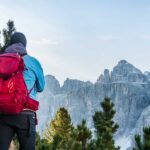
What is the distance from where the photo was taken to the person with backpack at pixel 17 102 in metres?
5.53

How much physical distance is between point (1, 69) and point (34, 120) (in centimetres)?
64

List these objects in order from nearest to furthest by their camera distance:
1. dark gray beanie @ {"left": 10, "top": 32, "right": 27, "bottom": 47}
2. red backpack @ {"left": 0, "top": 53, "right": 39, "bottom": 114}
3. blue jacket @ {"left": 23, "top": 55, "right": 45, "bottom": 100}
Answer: red backpack @ {"left": 0, "top": 53, "right": 39, "bottom": 114} < blue jacket @ {"left": 23, "top": 55, "right": 45, "bottom": 100} < dark gray beanie @ {"left": 10, "top": 32, "right": 27, "bottom": 47}

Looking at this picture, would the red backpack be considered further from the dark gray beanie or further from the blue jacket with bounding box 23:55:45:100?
the dark gray beanie

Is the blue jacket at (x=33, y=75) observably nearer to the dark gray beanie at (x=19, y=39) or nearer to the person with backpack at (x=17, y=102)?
the person with backpack at (x=17, y=102)

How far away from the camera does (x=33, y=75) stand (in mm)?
5852

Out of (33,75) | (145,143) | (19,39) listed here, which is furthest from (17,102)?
(145,143)

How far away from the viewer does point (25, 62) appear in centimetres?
584

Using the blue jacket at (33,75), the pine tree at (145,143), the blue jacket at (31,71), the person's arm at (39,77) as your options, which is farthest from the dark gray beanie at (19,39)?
the pine tree at (145,143)

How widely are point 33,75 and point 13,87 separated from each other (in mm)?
356

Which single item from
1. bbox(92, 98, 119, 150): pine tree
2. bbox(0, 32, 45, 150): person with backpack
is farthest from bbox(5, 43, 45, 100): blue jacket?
bbox(92, 98, 119, 150): pine tree

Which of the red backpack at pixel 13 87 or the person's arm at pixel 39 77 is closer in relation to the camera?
the red backpack at pixel 13 87

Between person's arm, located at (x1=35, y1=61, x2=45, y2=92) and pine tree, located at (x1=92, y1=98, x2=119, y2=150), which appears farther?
pine tree, located at (x1=92, y1=98, x2=119, y2=150)

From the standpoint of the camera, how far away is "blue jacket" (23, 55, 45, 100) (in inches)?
227

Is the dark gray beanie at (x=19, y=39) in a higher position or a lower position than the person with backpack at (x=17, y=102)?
higher
